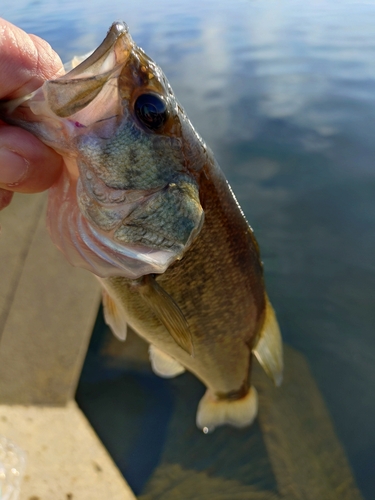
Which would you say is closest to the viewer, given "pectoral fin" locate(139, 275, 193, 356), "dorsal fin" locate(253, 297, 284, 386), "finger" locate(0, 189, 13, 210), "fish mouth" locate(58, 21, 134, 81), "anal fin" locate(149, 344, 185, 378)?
"fish mouth" locate(58, 21, 134, 81)

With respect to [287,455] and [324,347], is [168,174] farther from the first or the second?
[324,347]

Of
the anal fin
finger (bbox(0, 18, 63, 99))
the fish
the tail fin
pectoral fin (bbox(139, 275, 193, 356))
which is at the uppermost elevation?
finger (bbox(0, 18, 63, 99))

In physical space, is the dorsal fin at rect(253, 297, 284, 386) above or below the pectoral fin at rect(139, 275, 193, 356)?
below

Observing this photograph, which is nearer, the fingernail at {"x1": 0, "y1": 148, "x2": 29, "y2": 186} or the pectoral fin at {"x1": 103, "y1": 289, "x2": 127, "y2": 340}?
the fingernail at {"x1": 0, "y1": 148, "x2": 29, "y2": 186}

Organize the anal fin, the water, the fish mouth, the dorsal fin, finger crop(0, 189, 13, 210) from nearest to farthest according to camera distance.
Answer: the fish mouth, finger crop(0, 189, 13, 210), the dorsal fin, the anal fin, the water

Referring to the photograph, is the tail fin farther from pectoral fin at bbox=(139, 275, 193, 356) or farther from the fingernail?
the fingernail

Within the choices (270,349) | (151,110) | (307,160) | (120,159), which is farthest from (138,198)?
(307,160)

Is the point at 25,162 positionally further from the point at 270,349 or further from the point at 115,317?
the point at 270,349

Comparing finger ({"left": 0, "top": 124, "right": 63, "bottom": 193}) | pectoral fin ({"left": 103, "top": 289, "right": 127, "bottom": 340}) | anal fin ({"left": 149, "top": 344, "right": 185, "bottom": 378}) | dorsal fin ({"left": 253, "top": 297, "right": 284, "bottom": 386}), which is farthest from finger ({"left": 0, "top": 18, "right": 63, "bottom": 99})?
anal fin ({"left": 149, "top": 344, "right": 185, "bottom": 378})

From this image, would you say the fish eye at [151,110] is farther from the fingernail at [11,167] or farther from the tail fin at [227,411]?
the tail fin at [227,411]
